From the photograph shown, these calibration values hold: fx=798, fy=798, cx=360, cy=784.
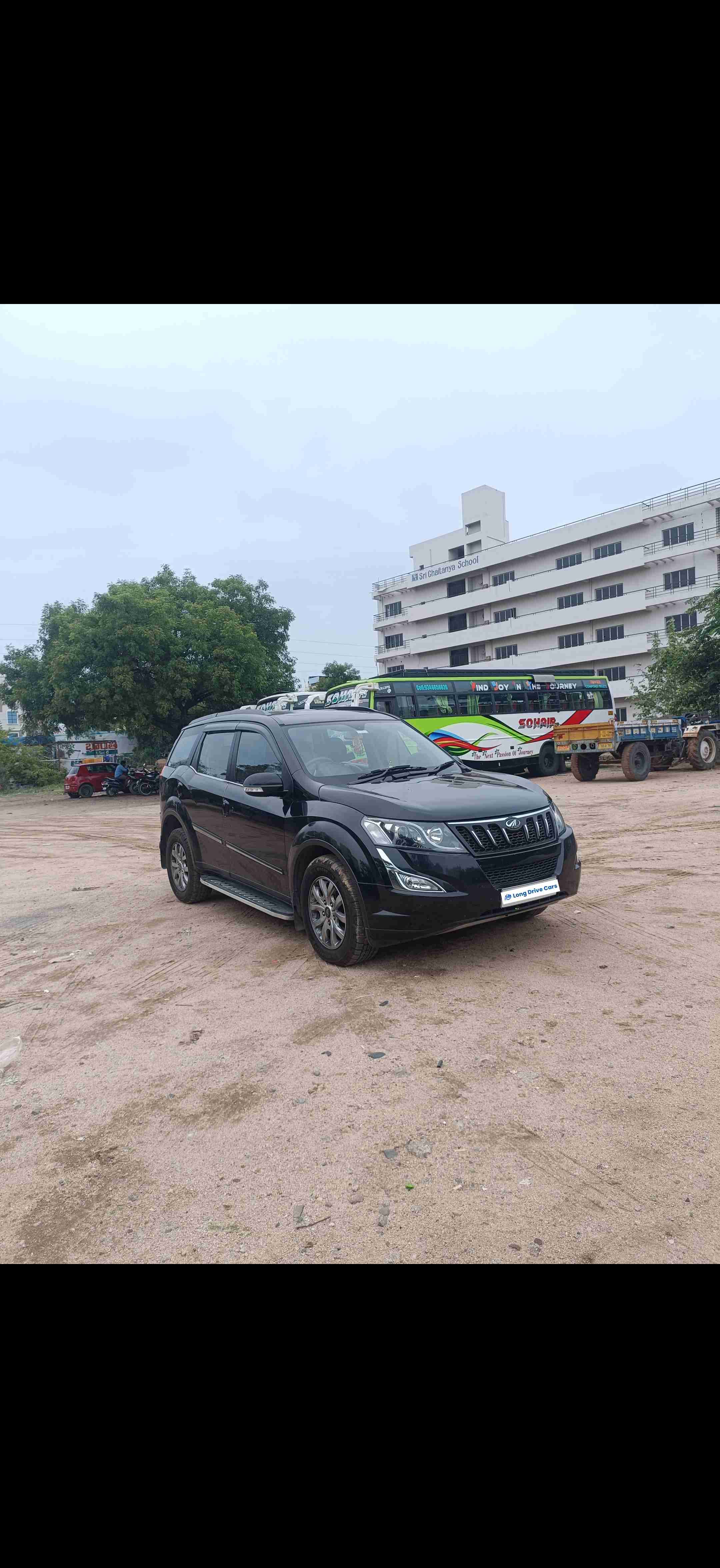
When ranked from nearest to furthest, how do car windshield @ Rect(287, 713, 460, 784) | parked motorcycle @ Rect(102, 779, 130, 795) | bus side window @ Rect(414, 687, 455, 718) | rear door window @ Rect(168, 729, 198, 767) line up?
car windshield @ Rect(287, 713, 460, 784) < rear door window @ Rect(168, 729, 198, 767) < bus side window @ Rect(414, 687, 455, 718) < parked motorcycle @ Rect(102, 779, 130, 795)

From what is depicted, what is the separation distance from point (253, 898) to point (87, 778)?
2576cm

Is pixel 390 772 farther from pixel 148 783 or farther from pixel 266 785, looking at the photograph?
pixel 148 783

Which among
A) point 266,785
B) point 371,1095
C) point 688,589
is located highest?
point 688,589

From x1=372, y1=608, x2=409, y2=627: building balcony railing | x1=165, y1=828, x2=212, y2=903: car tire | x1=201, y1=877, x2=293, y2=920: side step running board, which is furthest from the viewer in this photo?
x1=372, y1=608, x2=409, y2=627: building balcony railing

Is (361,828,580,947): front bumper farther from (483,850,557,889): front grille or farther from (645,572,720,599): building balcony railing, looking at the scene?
(645,572,720,599): building balcony railing

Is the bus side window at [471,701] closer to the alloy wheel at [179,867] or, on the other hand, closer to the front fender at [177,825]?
the front fender at [177,825]

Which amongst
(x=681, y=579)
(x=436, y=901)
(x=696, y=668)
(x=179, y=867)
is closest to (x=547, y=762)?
(x=696, y=668)

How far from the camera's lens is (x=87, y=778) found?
30.0m

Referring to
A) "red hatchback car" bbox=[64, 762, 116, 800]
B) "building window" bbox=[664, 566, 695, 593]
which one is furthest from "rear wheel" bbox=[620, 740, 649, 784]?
"building window" bbox=[664, 566, 695, 593]

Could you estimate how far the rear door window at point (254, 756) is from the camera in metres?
6.02

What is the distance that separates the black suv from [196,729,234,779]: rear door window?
22 mm

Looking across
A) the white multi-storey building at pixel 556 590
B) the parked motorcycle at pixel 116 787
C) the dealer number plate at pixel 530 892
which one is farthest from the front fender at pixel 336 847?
the white multi-storey building at pixel 556 590

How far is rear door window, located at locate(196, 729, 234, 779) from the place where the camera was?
22.3 ft
